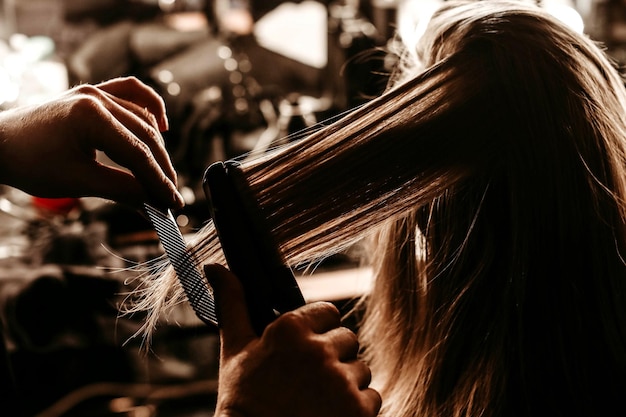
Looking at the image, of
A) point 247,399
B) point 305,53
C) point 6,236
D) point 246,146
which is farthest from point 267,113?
point 247,399

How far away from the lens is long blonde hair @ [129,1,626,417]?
29.6 inches

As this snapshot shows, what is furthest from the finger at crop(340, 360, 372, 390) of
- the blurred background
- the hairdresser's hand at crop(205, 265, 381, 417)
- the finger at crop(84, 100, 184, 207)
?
the blurred background

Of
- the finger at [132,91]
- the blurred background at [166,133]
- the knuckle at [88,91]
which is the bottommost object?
the blurred background at [166,133]

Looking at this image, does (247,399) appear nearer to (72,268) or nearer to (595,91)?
(595,91)

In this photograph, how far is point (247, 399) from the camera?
63 cm

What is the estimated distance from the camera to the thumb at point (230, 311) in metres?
0.66

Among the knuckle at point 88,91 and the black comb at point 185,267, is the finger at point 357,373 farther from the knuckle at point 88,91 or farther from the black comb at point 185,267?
the knuckle at point 88,91

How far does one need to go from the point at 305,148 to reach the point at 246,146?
10.6 feet

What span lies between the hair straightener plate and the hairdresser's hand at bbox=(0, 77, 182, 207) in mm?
115

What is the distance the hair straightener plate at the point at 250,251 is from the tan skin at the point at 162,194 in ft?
0.05

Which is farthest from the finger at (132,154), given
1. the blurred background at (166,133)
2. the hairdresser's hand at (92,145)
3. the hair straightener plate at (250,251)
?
the blurred background at (166,133)

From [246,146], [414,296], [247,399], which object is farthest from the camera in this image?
[246,146]

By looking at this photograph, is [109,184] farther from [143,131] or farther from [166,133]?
[166,133]

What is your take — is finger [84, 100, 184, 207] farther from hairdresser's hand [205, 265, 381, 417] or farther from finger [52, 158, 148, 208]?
hairdresser's hand [205, 265, 381, 417]
